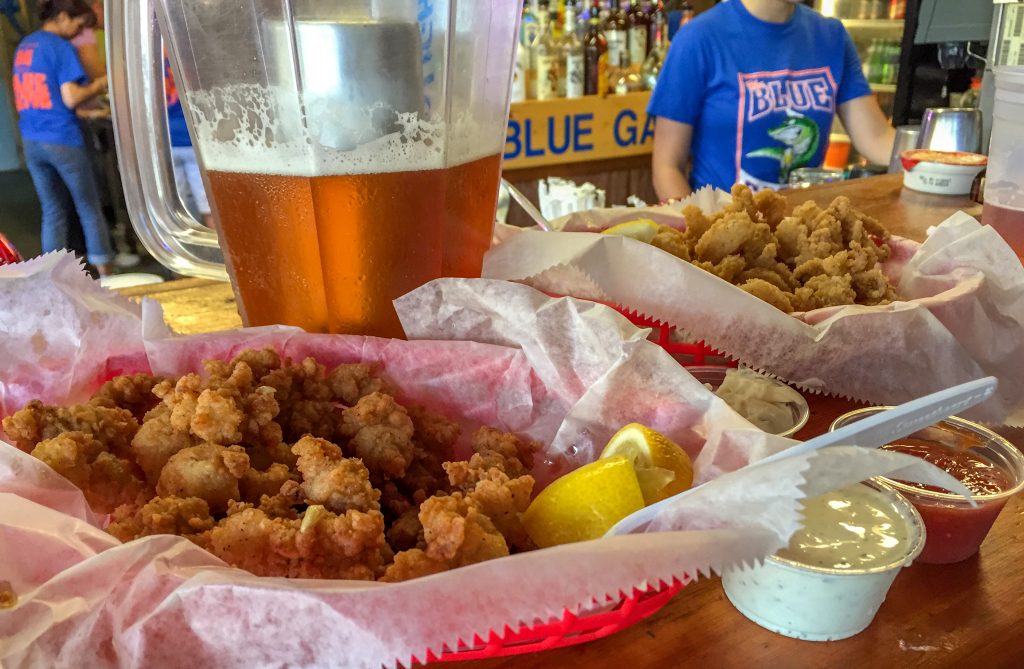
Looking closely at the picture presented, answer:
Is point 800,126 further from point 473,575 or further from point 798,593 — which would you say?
point 473,575

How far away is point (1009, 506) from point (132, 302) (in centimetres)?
94

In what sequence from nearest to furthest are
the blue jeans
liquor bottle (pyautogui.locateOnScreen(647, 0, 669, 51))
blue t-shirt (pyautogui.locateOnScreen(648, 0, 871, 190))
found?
blue t-shirt (pyautogui.locateOnScreen(648, 0, 871, 190)) → the blue jeans → liquor bottle (pyautogui.locateOnScreen(647, 0, 669, 51))

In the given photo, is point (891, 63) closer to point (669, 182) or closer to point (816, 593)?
point (669, 182)

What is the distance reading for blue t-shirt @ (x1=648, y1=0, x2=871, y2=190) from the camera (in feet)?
8.77

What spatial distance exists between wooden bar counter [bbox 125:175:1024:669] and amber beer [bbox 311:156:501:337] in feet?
1.42

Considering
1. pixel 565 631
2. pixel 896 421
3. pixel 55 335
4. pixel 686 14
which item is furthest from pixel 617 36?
pixel 565 631

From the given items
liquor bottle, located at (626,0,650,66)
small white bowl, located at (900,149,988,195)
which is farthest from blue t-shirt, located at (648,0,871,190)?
liquor bottle, located at (626,0,650,66)

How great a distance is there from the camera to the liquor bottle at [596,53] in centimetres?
379

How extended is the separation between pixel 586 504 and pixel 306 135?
44 centimetres

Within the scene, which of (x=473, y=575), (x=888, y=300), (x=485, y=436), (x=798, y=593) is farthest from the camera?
(x=888, y=300)

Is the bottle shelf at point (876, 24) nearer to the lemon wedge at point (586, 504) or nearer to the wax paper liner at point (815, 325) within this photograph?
the wax paper liner at point (815, 325)

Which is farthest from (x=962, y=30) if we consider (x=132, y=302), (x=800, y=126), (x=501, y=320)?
(x=132, y=302)

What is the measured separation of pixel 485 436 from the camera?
735 mm

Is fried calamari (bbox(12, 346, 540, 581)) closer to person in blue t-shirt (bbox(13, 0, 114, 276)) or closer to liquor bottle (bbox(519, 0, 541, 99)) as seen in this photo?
person in blue t-shirt (bbox(13, 0, 114, 276))
